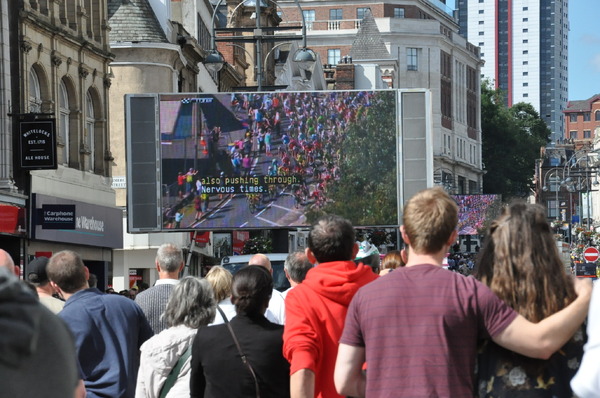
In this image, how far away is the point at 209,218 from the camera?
2562 centimetres

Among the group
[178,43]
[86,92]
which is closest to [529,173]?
[178,43]

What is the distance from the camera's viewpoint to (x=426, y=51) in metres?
124

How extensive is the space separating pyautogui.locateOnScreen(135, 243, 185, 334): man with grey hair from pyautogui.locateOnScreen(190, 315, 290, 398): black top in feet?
6.13

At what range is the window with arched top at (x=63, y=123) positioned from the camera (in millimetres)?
31483

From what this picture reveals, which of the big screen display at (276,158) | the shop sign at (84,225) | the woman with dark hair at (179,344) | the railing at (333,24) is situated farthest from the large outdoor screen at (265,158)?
the railing at (333,24)

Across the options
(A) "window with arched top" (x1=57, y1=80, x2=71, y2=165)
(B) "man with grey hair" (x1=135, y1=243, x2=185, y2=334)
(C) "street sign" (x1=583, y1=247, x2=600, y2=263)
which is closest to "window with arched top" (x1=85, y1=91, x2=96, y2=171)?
(A) "window with arched top" (x1=57, y1=80, x2=71, y2=165)

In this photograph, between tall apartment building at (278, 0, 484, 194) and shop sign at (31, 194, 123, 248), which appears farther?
tall apartment building at (278, 0, 484, 194)

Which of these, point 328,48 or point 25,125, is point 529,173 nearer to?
point 328,48

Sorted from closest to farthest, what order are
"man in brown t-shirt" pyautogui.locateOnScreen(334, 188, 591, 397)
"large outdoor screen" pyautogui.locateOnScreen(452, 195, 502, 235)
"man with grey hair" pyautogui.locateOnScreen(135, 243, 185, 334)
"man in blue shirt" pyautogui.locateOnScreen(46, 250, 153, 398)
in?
"man in brown t-shirt" pyautogui.locateOnScreen(334, 188, 591, 397) < "man in blue shirt" pyautogui.locateOnScreen(46, 250, 153, 398) < "man with grey hair" pyautogui.locateOnScreen(135, 243, 185, 334) < "large outdoor screen" pyautogui.locateOnScreen(452, 195, 502, 235)

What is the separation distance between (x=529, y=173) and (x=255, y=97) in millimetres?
108071

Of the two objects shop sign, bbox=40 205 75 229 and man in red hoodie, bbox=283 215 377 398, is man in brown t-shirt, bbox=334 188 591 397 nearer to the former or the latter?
man in red hoodie, bbox=283 215 377 398

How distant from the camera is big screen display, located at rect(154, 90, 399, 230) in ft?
83.9

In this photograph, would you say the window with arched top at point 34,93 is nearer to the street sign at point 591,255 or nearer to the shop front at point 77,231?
the shop front at point 77,231

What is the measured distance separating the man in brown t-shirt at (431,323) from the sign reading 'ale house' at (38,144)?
920 inches
